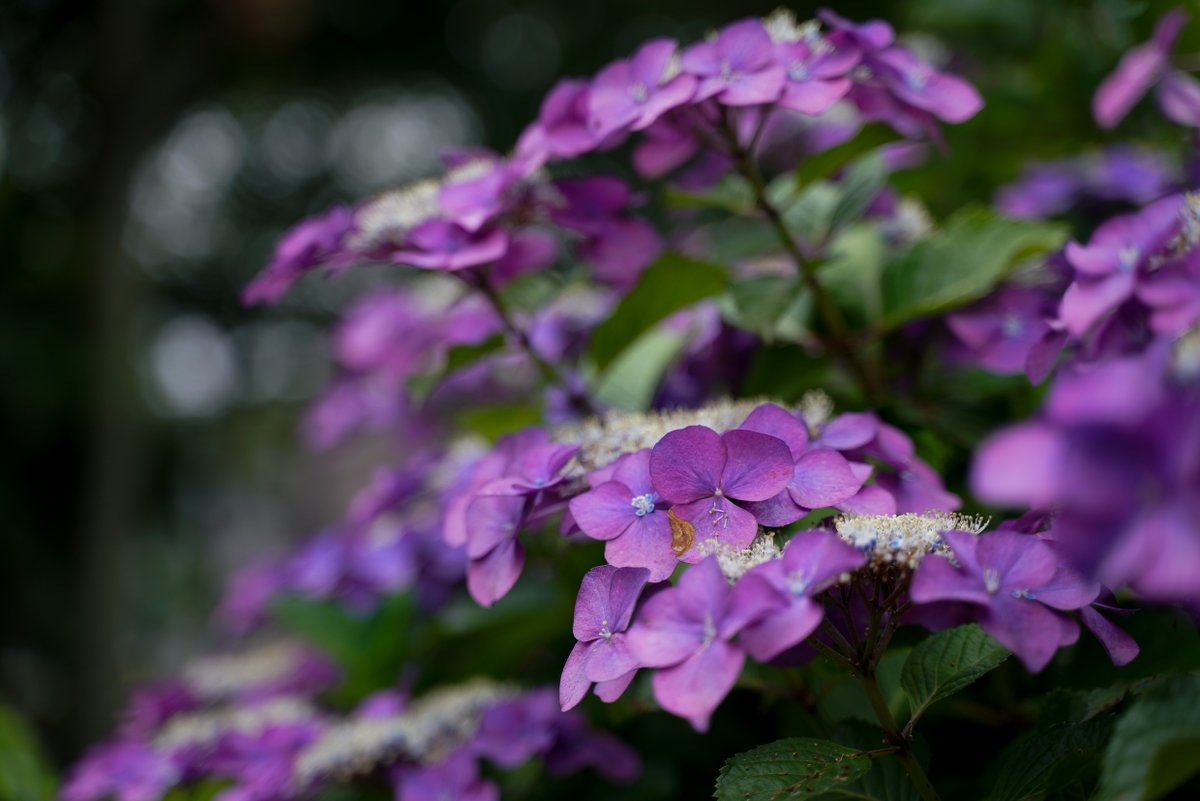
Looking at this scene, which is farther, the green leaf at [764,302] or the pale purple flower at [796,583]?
the green leaf at [764,302]

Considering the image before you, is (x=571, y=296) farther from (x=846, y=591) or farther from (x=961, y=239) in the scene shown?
(x=846, y=591)

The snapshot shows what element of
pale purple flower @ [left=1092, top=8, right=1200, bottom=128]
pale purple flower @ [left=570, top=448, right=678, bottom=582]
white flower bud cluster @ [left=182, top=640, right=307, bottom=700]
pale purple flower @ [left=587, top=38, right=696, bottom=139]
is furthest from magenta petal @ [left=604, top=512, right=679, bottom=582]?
white flower bud cluster @ [left=182, top=640, right=307, bottom=700]

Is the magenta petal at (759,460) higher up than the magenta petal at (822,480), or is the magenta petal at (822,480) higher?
the magenta petal at (759,460)

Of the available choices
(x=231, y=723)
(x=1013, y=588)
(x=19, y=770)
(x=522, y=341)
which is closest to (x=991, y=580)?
(x=1013, y=588)

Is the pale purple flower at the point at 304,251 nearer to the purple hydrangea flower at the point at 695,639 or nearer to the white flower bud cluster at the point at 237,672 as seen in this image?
the purple hydrangea flower at the point at 695,639

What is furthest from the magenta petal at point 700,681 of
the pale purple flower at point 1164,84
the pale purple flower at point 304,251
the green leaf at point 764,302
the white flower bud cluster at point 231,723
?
the pale purple flower at point 1164,84
